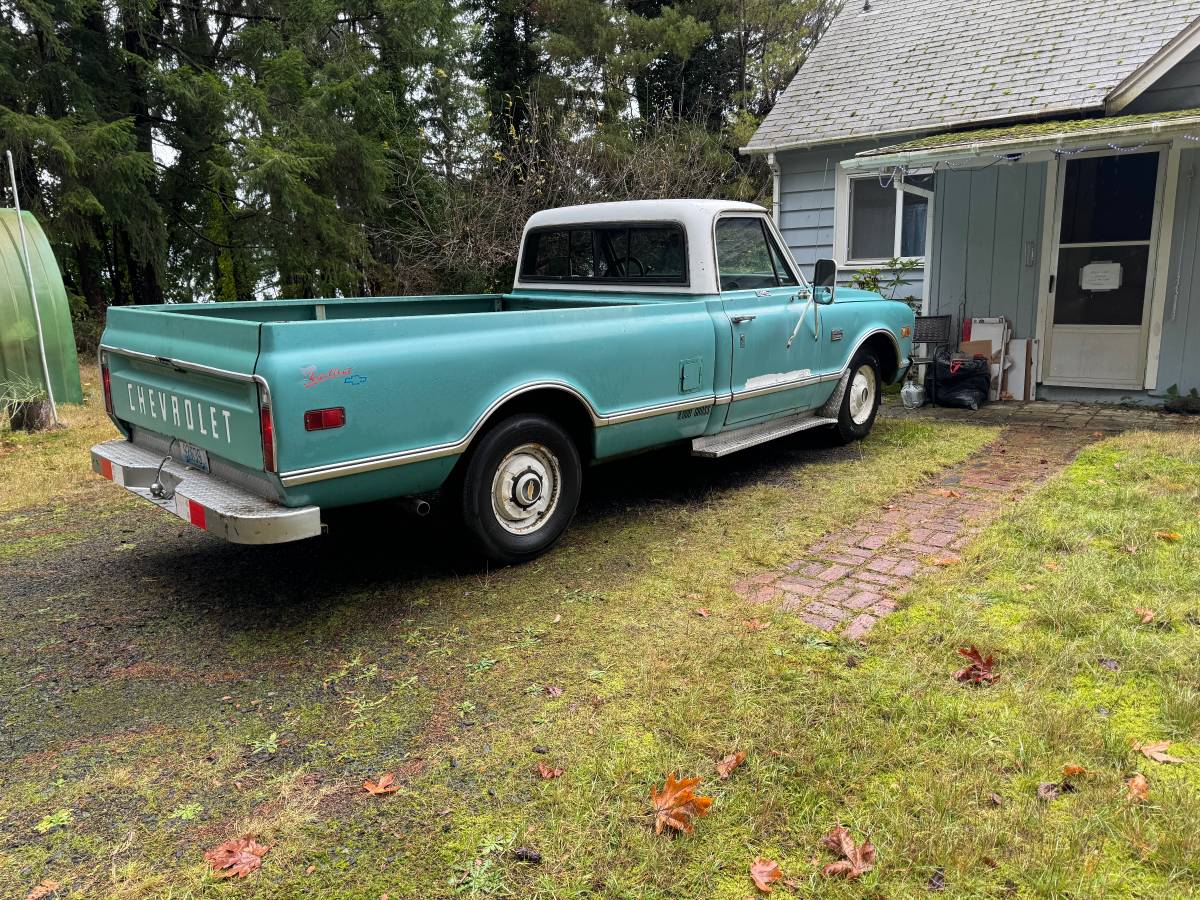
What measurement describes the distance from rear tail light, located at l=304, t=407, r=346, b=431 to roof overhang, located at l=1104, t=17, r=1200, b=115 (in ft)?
27.4

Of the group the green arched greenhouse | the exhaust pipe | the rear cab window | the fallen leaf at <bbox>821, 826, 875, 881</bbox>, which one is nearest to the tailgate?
the exhaust pipe

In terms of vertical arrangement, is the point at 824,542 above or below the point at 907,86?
below

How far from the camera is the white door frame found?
8.08 metres

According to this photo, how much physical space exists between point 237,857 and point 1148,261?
30.2 feet

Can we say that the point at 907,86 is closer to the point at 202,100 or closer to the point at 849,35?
the point at 849,35

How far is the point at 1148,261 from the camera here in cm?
833

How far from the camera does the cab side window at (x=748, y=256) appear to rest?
5.61 meters

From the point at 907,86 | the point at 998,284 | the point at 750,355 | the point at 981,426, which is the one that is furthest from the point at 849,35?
the point at 750,355

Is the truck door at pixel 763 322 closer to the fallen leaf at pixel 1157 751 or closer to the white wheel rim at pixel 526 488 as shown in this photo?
the white wheel rim at pixel 526 488

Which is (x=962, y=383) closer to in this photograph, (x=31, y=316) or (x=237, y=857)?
(x=237, y=857)

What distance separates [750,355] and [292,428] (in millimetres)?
3145

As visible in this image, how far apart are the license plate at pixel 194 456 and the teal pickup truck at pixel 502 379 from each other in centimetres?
1

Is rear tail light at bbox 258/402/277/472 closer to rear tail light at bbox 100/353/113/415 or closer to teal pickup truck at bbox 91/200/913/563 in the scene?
teal pickup truck at bbox 91/200/913/563

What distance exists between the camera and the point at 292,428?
3.39 m
